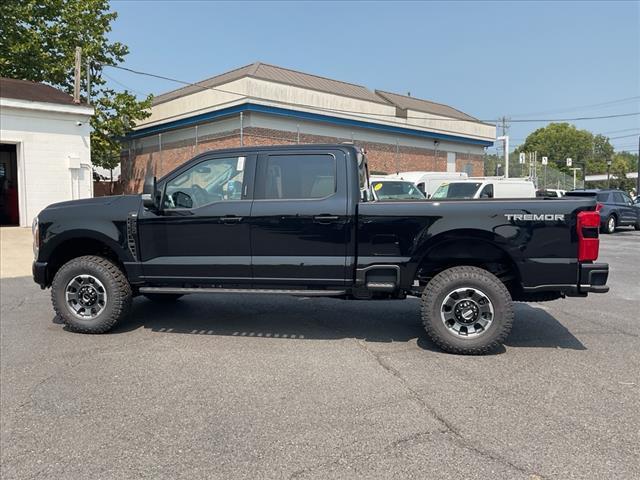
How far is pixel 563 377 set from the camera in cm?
433

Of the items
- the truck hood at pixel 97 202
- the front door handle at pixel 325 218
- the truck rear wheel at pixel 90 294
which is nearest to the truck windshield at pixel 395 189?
the front door handle at pixel 325 218

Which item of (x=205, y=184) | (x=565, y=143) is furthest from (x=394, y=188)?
(x=565, y=143)

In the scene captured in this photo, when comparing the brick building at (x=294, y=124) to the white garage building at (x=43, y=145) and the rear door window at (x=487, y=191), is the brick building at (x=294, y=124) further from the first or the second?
the rear door window at (x=487, y=191)

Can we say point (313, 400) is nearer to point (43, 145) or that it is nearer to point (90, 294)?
point (90, 294)

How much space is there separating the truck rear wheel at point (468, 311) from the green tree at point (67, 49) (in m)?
24.4

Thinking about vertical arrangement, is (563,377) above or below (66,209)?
below

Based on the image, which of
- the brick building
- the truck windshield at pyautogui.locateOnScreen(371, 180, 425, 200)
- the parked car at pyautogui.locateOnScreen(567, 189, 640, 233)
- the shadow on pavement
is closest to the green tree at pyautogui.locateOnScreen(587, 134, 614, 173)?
the brick building

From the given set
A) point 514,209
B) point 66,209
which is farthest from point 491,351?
point 66,209

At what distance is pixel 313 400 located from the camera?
3879 mm

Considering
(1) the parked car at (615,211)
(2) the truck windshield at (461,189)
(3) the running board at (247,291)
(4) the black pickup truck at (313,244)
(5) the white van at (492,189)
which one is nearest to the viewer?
A: (4) the black pickup truck at (313,244)

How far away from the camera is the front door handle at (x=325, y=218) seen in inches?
202

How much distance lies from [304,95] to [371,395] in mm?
25473

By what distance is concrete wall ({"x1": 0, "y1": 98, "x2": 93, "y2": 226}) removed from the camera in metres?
17.0

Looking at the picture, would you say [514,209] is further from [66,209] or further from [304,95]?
[304,95]
